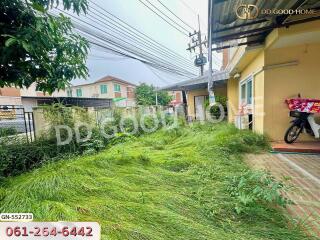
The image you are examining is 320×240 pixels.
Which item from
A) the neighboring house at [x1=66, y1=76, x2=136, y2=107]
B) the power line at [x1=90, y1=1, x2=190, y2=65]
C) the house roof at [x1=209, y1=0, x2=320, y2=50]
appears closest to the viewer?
the house roof at [x1=209, y1=0, x2=320, y2=50]

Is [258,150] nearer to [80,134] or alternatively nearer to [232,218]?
[232,218]

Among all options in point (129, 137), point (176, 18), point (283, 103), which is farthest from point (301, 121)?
point (176, 18)

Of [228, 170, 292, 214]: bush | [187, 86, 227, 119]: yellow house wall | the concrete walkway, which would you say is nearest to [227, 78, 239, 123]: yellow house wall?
[187, 86, 227, 119]: yellow house wall

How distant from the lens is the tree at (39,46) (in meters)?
2.27

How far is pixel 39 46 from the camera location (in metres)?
2.36

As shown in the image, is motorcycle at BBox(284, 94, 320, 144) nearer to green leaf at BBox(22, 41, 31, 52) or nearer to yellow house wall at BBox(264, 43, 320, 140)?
yellow house wall at BBox(264, 43, 320, 140)

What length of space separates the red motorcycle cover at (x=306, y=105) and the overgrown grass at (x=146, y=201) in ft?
7.65

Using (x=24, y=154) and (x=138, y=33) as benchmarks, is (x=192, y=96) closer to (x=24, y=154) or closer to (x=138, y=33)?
(x=138, y=33)

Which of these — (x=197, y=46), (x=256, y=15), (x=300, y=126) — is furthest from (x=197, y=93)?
(x=256, y=15)

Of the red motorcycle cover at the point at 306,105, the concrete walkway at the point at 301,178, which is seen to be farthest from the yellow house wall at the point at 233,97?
the concrete walkway at the point at 301,178

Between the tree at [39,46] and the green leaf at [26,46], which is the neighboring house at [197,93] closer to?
the tree at [39,46]

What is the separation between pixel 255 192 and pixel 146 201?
3.57 feet

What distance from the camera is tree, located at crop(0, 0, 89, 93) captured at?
227 cm

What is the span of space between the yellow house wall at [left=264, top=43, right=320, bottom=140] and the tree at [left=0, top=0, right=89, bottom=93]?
4271 mm
